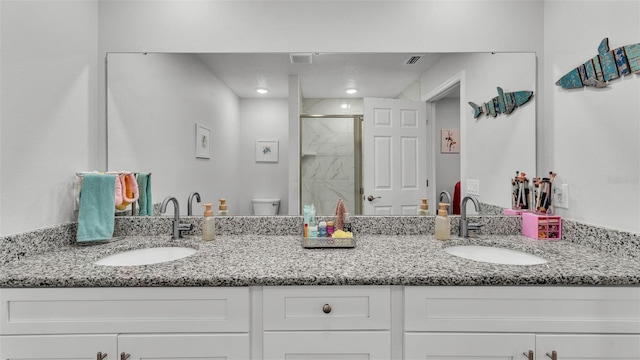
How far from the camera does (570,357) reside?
108 cm

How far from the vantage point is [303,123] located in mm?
1750

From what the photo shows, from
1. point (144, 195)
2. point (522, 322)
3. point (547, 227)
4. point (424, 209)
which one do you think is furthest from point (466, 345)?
point (144, 195)

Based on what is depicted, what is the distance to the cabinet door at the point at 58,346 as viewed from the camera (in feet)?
3.51

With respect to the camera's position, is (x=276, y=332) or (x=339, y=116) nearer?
(x=276, y=332)

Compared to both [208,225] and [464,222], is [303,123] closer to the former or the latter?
[208,225]

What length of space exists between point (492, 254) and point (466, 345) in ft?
2.00

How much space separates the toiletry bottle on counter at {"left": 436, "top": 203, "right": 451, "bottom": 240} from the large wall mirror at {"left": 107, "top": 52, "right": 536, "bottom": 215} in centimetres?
19

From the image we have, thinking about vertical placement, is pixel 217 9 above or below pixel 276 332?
above

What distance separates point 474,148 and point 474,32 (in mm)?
640

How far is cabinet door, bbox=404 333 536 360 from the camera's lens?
1.07 m

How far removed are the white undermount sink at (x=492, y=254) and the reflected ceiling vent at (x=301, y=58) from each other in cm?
123

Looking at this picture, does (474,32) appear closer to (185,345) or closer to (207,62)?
(207,62)

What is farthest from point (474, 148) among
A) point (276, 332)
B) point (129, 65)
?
point (129, 65)

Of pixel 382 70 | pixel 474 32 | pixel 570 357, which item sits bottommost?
pixel 570 357
